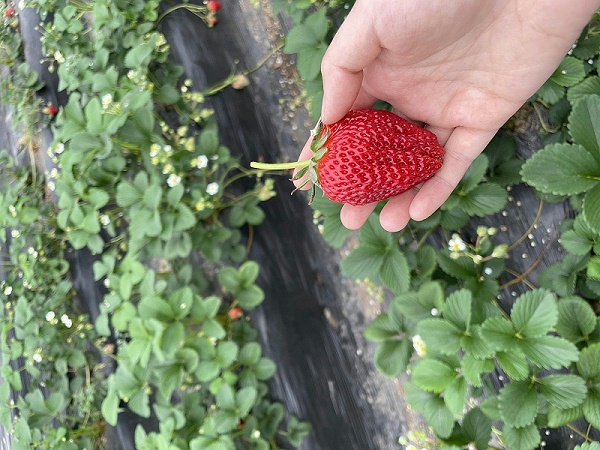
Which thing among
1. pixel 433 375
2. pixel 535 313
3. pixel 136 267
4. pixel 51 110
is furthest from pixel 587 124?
pixel 51 110

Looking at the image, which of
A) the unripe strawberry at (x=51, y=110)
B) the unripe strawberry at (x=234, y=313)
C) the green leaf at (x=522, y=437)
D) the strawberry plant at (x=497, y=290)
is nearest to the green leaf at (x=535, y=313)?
the strawberry plant at (x=497, y=290)

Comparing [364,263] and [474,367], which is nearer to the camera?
[474,367]

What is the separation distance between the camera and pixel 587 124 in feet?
2.91

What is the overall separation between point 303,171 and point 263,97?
75cm

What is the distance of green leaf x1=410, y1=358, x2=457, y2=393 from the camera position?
0.97 metres

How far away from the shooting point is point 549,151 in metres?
0.90

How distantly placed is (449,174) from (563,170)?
9.5 inches

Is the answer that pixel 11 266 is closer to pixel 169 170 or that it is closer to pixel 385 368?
pixel 169 170

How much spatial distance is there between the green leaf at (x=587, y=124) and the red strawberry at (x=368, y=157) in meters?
0.27

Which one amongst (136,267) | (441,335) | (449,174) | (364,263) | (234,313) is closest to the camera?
(441,335)

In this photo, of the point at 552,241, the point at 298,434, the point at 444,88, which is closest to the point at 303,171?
the point at 444,88

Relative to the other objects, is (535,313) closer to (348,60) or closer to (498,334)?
(498,334)

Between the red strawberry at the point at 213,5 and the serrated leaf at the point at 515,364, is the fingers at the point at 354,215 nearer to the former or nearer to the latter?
the serrated leaf at the point at 515,364

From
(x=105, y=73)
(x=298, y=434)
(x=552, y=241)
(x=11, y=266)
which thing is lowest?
(x=298, y=434)
